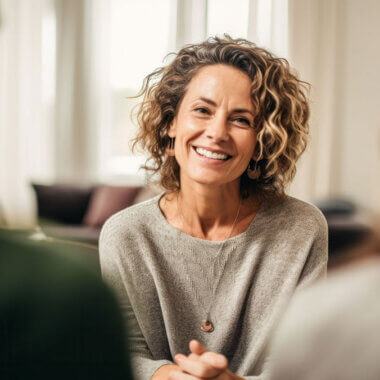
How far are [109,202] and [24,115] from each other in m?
1.13

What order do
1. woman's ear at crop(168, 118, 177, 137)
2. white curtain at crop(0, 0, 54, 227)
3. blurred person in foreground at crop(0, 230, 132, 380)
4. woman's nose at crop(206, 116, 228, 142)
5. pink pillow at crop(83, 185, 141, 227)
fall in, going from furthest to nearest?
white curtain at crop(0, 0, 54, 227) → pink pillow at crop(83, 185, 141, 227) → woman's ear at crop(168, 118, 177, 137) → woman's nose at crop(206, 116, 228, 142) → blurred person in foreground at crop(0, 230, 132, 380)

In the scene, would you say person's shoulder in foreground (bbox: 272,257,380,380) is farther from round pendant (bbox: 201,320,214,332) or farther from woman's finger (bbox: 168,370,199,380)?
round pendant (bbox: 201,320,214,332)

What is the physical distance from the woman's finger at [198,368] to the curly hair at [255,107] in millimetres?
335

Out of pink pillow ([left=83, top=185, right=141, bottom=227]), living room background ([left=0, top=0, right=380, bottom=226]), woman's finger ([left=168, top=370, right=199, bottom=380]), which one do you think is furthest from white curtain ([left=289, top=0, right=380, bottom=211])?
woman's finger ([left=168, top=370, right=199, bottom=380])

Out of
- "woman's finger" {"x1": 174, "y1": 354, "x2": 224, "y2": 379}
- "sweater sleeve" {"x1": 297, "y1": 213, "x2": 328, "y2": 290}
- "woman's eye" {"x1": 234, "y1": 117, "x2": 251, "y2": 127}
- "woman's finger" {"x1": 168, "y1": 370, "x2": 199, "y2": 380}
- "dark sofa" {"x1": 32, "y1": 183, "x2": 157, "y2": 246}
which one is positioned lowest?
"dark sofa" {"x1": 32, "y1": 183, "x2": 157, "y2": 246}

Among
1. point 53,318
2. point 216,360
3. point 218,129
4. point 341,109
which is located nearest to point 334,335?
point 53,318

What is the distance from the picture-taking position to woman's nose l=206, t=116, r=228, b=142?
722mm

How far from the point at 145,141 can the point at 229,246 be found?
253 millimetres

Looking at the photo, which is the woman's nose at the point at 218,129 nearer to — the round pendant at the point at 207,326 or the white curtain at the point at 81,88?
the round pendant at the point at 207,326

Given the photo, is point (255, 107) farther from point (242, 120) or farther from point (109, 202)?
point (109, 202)

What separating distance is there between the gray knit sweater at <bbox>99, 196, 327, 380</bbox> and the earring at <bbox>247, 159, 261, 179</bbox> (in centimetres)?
8

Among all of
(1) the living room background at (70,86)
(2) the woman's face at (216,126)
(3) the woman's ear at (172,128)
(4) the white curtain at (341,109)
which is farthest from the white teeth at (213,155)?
(1) the living room background at (70,86)

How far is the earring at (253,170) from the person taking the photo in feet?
2.72

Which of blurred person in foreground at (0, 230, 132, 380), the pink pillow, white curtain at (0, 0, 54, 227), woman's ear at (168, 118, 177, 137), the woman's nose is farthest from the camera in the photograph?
white curtain at (0, 0, 54, 227)
